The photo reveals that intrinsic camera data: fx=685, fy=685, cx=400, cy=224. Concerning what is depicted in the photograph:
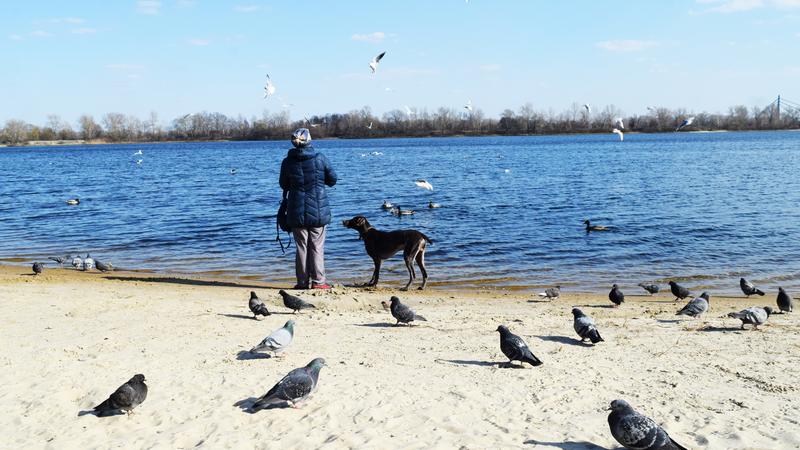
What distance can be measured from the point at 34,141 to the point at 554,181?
180 metres

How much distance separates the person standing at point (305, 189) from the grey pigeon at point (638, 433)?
7.53m

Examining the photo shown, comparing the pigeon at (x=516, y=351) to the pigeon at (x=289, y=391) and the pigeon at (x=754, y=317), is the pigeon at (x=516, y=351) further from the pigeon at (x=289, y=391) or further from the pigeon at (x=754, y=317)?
the pigeon at (x=754, y=317)

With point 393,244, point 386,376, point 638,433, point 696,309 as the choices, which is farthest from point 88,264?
point 638,433

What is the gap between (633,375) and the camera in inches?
304

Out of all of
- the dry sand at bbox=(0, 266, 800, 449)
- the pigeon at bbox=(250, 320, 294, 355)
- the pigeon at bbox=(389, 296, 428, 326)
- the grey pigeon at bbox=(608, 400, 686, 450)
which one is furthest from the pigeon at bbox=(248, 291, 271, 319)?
the grey pigeon at bbox=(608, 400, 686, 450)

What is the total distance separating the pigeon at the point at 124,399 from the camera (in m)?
6.53

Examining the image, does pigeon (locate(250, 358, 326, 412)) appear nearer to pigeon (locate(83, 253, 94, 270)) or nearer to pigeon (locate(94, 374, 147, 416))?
pigeon (locate(94, 374, 147, 416))

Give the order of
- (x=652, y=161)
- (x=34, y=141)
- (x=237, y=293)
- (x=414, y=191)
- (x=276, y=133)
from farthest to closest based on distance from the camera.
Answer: (x=34, y=141)
(x=276, y=133)
(x=652, y=161)
(x=414, y=191)
(x=237, y=293)

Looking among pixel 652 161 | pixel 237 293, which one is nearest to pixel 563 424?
pixel 237 293

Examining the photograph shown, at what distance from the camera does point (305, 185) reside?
484 inches

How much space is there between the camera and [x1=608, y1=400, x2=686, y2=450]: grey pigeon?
565 centimetres

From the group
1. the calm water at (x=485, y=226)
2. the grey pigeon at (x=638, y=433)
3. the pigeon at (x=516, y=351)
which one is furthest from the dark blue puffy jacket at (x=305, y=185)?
the grey pigeon at (x=638, y=433)

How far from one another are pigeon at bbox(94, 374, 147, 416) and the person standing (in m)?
5.87

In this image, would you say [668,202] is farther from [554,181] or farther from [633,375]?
[633,375]
